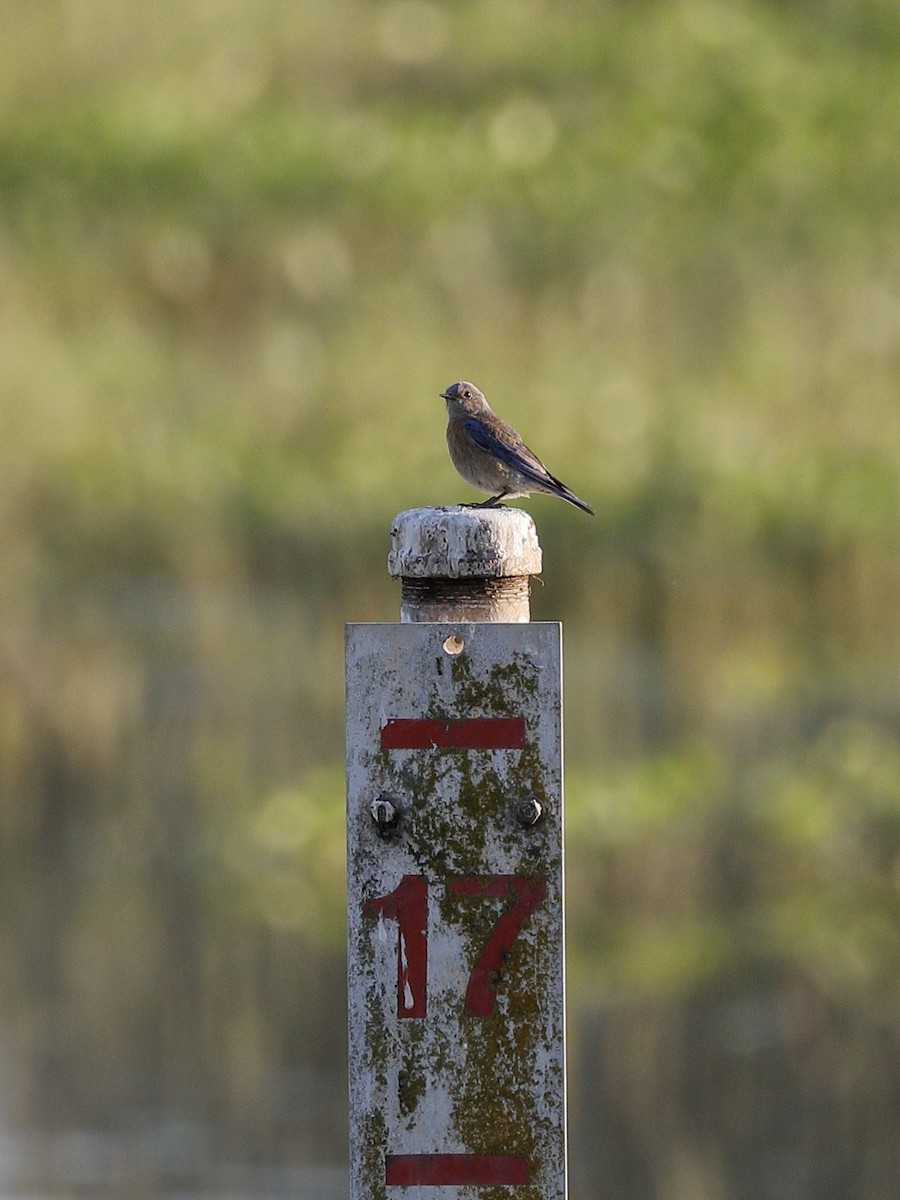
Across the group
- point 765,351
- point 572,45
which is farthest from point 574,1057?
point 572,45

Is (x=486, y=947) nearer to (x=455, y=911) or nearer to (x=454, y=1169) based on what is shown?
(x=455, y=911)

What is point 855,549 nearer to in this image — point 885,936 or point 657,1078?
point 885,936

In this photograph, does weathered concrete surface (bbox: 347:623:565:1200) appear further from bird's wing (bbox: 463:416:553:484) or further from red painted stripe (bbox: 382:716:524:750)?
bird's wing (bbox: 463:416:553:484)

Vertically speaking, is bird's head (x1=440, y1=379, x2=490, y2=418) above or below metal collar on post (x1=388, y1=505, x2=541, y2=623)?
above

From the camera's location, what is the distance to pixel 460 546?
2.56m

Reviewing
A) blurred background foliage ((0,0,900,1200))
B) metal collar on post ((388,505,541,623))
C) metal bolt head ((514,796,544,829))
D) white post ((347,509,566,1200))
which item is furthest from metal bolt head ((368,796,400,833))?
blurred background foliage ((0,0,900,1200))

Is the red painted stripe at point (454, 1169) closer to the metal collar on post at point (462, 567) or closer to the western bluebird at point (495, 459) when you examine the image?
the metal collar on post at point (462, 567)

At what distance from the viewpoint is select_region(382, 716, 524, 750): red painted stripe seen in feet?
8.02

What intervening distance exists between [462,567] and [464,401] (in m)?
2.67

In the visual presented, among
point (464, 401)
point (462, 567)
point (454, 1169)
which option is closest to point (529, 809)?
point (462, 567)

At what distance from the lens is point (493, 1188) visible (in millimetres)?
2449

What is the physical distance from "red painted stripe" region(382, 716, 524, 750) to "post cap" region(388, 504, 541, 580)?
0.65ft

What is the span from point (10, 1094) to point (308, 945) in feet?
5.16

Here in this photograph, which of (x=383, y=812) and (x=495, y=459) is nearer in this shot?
(x=383, y=812)
